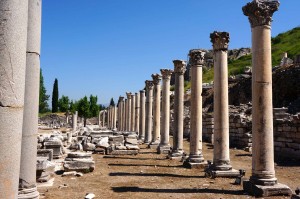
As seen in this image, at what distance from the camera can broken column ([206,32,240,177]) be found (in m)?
11.8

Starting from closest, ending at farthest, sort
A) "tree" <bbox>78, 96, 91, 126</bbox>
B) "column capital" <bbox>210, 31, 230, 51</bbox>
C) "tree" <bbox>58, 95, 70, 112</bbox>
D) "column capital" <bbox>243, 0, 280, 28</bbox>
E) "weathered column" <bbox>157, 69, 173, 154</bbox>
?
"column capital" <bbox>243, 0, 280, 28</bbox>
"column capital" <bbox>210, 31, 230, 51</bbox>
"weathered column" <bbox>157, 69, 173, 154</bbox>
"tree" <bbox>78, 96, 91, 126</bbox>
"tree" <bbox>58, 95, 70, 112</bbox>

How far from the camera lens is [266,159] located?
9086 millimetres

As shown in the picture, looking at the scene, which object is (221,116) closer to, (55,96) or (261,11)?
(261,11)

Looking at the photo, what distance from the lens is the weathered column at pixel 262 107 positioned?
29.5ft

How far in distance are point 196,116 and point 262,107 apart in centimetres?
546

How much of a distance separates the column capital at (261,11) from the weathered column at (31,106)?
20.7 feet

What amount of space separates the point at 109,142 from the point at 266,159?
543 inches

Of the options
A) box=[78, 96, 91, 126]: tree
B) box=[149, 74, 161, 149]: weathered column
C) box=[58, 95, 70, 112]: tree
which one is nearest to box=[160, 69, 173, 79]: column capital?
box=[149, 74, 161, 149]: weathered column

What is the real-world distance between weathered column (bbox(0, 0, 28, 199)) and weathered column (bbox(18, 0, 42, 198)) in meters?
2.56

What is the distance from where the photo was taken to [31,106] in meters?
6.99

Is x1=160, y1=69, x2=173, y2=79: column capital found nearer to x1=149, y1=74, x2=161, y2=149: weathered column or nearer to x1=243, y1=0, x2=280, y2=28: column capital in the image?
x1=149, y1=74, x2=161, y2=149: weathered column

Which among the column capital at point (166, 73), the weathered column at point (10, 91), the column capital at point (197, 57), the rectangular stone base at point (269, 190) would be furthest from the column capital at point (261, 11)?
the column capital at point (166, 73)

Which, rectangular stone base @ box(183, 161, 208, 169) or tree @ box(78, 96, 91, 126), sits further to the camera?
tree @ box(78, 96, 91, 126)

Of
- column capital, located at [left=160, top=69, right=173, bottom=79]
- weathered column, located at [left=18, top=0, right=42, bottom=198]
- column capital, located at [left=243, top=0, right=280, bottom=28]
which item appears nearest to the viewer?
weathered column, located at [left=18, top=0, right=42, bottom=198]
